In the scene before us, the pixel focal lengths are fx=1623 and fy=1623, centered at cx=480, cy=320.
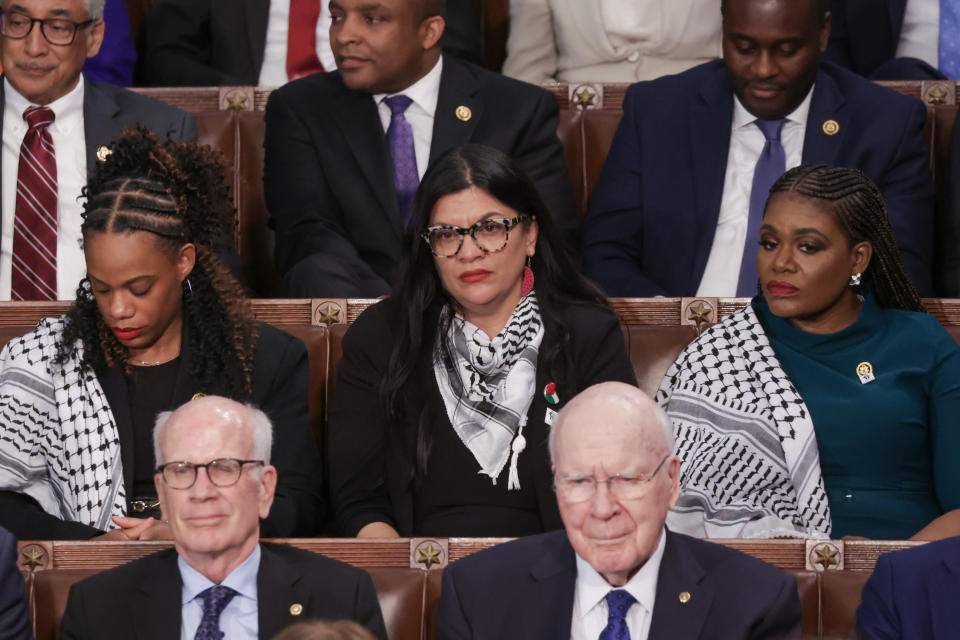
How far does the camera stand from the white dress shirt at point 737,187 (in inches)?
116

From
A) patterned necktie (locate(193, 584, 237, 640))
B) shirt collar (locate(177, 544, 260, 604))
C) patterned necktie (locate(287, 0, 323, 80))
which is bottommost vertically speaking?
patterned necktie (locate(193, 584, 237, 640))

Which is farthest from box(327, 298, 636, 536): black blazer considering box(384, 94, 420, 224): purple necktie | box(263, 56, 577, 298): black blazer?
box(384, 94, 420, 224): purple necktie

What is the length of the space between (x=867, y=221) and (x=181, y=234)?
1.06 meters

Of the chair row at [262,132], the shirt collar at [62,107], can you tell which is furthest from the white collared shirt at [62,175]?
the chair row at [262,132]

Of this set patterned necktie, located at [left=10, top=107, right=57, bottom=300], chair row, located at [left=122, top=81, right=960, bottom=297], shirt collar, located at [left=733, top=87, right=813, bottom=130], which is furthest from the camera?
chair row, located at [left=122, top=81, right=960, bottom=297]

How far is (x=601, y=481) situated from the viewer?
6.15ft

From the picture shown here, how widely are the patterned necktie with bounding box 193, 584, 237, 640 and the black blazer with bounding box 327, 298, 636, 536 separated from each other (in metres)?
0.41

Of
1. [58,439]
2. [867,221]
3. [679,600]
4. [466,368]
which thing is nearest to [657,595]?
[679,600]

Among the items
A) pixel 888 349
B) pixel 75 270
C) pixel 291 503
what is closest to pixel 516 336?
pixel 291 503

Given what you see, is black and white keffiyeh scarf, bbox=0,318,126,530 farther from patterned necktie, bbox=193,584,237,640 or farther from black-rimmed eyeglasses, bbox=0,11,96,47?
black-rimmed eyeglasses, bbox=0,11,96,47

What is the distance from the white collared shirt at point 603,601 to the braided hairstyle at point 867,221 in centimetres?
82

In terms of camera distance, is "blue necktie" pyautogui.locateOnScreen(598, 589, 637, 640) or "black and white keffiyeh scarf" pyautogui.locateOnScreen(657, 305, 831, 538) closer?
"blue necktie" pyautogui.locateOnScreen(598, 589, 637, 640)

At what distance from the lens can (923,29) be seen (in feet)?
11.5

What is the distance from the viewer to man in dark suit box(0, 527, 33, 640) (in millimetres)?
1901
